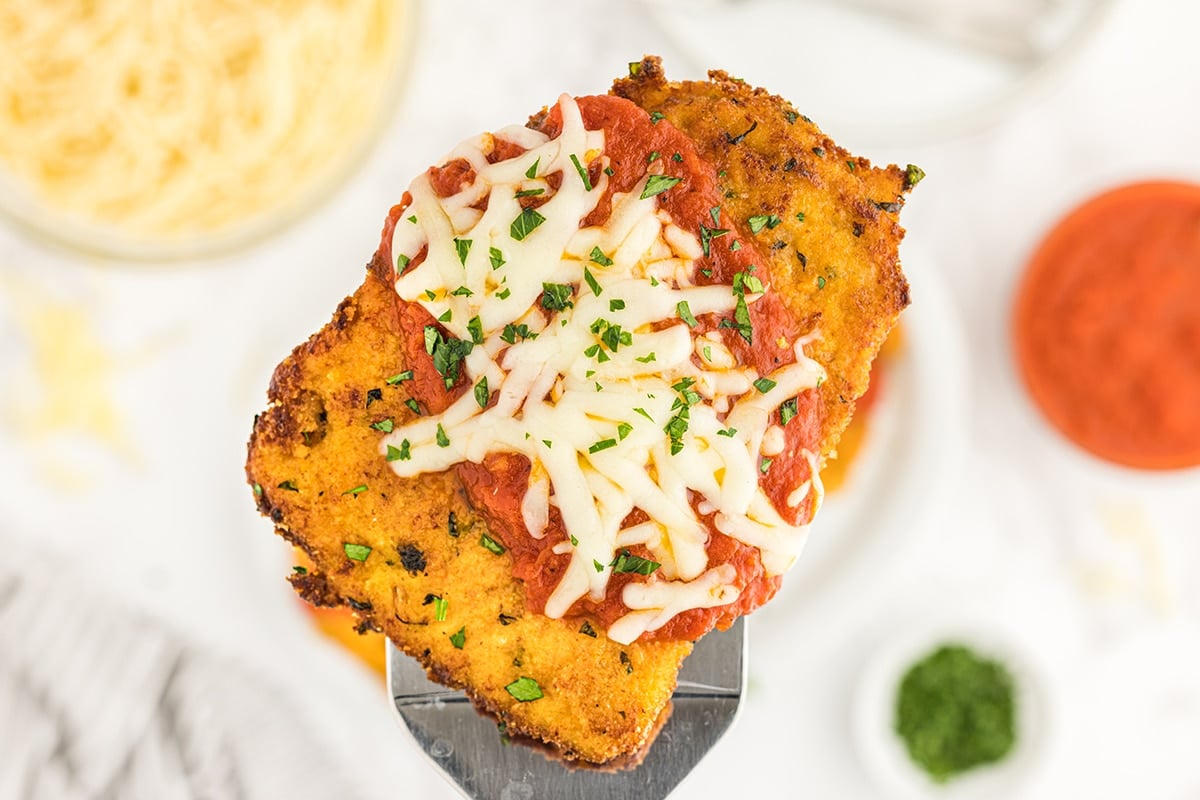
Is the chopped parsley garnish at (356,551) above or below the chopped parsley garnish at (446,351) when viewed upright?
below

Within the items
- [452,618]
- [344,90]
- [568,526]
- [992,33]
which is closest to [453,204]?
[568,526]

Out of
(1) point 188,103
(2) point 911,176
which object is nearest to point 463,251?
(2) point 911,176

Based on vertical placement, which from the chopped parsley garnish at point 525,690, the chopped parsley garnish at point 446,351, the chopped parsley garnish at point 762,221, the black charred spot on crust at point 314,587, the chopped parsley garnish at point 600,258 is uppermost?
the chopped parsley garnish at point 762,221

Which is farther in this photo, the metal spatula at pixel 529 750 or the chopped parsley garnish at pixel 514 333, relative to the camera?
the metal spatula at pixel 529 750

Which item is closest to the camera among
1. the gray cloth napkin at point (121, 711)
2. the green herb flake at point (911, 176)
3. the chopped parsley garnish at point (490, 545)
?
the chopped parsley garnish at point (490, 545)

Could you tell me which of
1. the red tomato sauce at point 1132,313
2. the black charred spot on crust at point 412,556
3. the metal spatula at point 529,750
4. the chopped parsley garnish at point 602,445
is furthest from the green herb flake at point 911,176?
the red tomato sauce at point 1132,313

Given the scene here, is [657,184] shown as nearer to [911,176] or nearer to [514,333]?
[514,333]

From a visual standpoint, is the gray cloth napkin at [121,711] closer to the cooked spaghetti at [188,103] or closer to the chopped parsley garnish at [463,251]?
the cooked spaghetti at [188,103]
